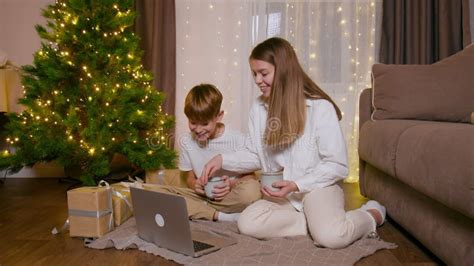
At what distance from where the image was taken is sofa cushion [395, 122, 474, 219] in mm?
908

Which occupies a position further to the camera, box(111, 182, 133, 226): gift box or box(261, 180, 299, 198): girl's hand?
box(111, 182, 133, 226): gift box

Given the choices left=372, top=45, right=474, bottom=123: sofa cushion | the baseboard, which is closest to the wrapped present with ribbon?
left=372, top=45, right=474, bottom=123: sofa cushion

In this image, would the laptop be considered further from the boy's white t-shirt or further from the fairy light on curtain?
the fairy light on curtain

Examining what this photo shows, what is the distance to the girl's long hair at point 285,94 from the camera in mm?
1428

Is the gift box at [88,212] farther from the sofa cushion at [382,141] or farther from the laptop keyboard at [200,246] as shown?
the sofa cushion at [382,141]

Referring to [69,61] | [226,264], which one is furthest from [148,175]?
[226,264]

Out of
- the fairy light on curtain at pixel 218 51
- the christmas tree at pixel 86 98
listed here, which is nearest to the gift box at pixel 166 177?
the christmas tree at pixel 86 98

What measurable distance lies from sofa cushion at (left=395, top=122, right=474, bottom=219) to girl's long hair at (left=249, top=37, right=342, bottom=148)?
13.8 inches

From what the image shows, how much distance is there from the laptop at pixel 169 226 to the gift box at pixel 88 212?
5.4 inches

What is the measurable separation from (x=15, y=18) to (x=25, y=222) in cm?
168

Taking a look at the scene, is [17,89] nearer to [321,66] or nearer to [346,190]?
[321,66]

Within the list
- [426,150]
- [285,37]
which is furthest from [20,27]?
[426,150]

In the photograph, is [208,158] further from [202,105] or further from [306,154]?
[306,154]

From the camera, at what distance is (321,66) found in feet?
8.85
